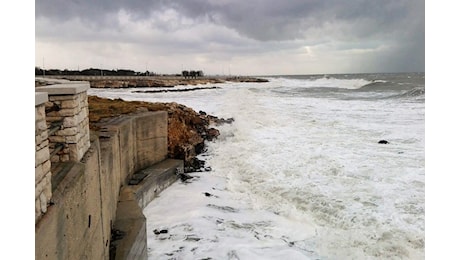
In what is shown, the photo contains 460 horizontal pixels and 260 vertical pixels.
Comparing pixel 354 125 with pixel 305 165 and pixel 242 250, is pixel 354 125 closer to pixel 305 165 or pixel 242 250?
pixel 305 165

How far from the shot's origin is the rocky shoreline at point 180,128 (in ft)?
35.0

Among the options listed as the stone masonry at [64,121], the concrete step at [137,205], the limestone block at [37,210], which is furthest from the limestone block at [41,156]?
the concrete step at [137,205]

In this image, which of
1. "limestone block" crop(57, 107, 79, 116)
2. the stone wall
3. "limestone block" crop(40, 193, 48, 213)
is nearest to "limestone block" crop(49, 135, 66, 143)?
"limestone block" crop(57, 107, 79, 116)

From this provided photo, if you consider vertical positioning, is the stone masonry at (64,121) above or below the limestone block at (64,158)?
above

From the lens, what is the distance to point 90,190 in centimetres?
418

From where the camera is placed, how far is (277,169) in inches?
436

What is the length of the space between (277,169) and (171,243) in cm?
512

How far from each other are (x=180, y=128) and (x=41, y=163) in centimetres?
1074

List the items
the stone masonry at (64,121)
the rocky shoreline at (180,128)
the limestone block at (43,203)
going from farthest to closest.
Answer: the rocky shoreline at (180,128) → the stone masonry at (64,121) → the limestone block at (43,203)

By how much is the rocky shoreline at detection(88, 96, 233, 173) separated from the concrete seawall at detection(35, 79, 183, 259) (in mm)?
1061

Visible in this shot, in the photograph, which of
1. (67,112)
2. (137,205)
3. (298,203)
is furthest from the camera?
(298,203)

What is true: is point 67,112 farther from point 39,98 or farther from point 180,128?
point 180,128

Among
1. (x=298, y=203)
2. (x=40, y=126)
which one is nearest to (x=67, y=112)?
(x=40, y=126)

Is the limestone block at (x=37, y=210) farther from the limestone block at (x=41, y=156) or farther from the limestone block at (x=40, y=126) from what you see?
the limestone block at (x=40, y=126)
